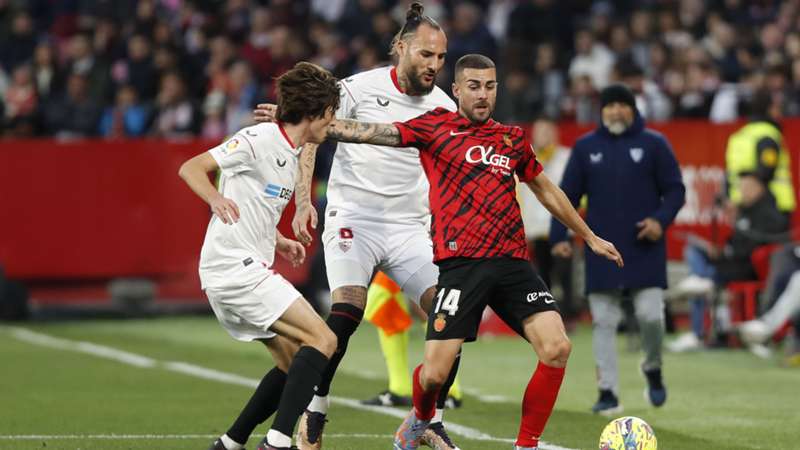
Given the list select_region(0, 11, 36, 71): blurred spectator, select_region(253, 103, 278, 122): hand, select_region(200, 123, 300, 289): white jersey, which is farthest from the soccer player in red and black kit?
select_region(0, 11, 36, 71): blurred spectator

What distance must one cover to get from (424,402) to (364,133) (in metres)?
1.45

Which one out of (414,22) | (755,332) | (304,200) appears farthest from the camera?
(755,332)

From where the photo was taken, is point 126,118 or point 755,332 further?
point 126,118

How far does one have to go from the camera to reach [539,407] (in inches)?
336

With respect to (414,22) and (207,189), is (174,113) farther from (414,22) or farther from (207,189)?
(207,189)

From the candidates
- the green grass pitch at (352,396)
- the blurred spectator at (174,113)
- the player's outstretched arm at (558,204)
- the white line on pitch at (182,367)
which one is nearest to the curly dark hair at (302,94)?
the player's outstretched arm at (558,204)

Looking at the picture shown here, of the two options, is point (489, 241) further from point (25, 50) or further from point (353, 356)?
point (25, 50)

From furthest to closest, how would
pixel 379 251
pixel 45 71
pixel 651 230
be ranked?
pixel 45 71
pixel 651 230
pixel 379 251

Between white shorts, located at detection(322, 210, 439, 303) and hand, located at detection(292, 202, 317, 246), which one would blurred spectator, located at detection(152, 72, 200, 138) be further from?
hand, located at detection(292, 202, 317, 246)

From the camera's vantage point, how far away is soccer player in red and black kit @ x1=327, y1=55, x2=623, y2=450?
8.53 m

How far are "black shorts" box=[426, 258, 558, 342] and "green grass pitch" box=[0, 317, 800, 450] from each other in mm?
1256

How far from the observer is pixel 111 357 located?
618 inches

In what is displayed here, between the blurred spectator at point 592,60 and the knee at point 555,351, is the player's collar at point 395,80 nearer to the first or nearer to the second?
the knee at point 555,351

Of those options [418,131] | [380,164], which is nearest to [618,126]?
[380,164]
